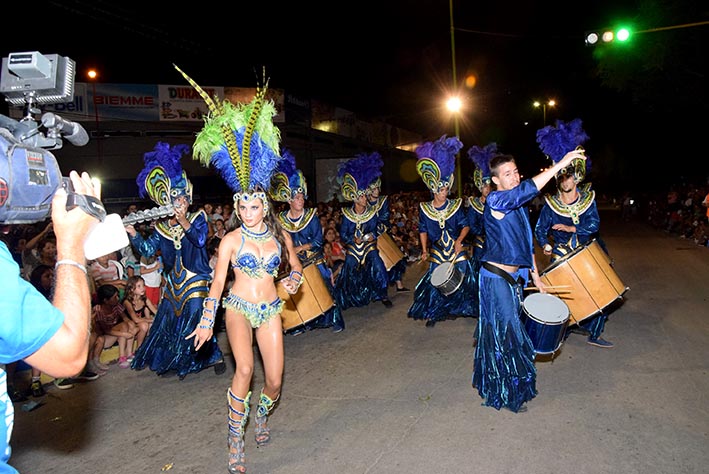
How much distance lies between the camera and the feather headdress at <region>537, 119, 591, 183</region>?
19.7ft

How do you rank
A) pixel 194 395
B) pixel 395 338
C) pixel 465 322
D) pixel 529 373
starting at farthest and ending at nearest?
pixel 465 322, pixel 395 338, pixel 194 395, pixel 529 373

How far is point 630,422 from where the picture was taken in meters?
4.01

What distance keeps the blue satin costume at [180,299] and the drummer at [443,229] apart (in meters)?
3.25

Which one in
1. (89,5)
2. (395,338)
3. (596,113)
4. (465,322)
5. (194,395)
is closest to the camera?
(194,395)

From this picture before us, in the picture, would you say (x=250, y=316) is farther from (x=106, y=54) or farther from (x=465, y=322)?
(x=106, y=54)

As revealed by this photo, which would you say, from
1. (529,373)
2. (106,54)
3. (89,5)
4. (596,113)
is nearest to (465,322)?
(529,373)

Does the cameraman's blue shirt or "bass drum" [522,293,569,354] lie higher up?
the cameraman's blue shirt

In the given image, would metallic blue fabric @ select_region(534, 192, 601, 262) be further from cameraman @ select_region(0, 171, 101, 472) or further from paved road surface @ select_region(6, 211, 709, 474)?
cameraman @ select_region(0, 171, 101, 472)

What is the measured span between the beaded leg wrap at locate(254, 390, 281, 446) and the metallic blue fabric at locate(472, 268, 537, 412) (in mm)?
1889

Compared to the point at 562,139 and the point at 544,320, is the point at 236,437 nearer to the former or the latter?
the point at 544,320

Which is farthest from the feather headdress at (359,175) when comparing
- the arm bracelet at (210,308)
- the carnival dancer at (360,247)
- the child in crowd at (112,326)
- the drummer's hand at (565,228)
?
the arm bracelet at (210,308)

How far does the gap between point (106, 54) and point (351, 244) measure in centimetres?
1830

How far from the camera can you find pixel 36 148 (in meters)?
1.48

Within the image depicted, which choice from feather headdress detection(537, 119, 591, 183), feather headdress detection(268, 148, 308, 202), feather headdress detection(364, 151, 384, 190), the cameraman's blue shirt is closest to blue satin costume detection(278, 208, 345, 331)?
feather headdress detection(268, 148, 308, 202)
